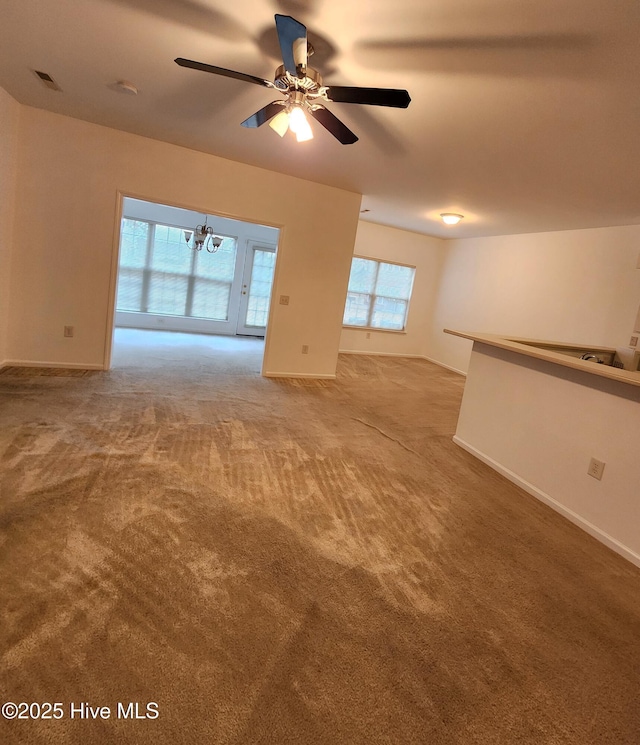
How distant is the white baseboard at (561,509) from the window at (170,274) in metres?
6.37

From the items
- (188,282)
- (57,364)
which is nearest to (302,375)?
(57,364)

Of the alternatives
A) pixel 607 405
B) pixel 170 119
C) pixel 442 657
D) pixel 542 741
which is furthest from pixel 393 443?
pixel 170 119

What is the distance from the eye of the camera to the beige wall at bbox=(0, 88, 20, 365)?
357 cm

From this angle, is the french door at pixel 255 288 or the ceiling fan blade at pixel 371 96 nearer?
the ceiling fan blade at pixel 371 96

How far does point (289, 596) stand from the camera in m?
1.72

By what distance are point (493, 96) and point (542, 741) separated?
118 inches

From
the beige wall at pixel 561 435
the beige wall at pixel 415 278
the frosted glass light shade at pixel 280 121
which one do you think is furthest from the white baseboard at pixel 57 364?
the beige wall at pixel 415 278

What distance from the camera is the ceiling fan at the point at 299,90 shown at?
1802mm

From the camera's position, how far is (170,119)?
3562 millimetres

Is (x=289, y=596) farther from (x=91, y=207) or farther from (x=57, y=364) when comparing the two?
(x=91, y=207)

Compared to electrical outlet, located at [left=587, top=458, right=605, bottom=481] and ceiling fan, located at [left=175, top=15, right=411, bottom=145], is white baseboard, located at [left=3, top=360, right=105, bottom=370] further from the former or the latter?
electrical outlet, located at [left=587, top=458, right=605, bottom=481]

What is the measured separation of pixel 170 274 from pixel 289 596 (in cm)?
758

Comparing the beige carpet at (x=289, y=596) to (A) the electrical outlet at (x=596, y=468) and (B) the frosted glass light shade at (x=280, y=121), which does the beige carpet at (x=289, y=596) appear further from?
(B) the frosted glass light shade at (x=280, y=121)

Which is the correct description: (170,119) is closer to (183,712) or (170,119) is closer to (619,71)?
(619,71)
